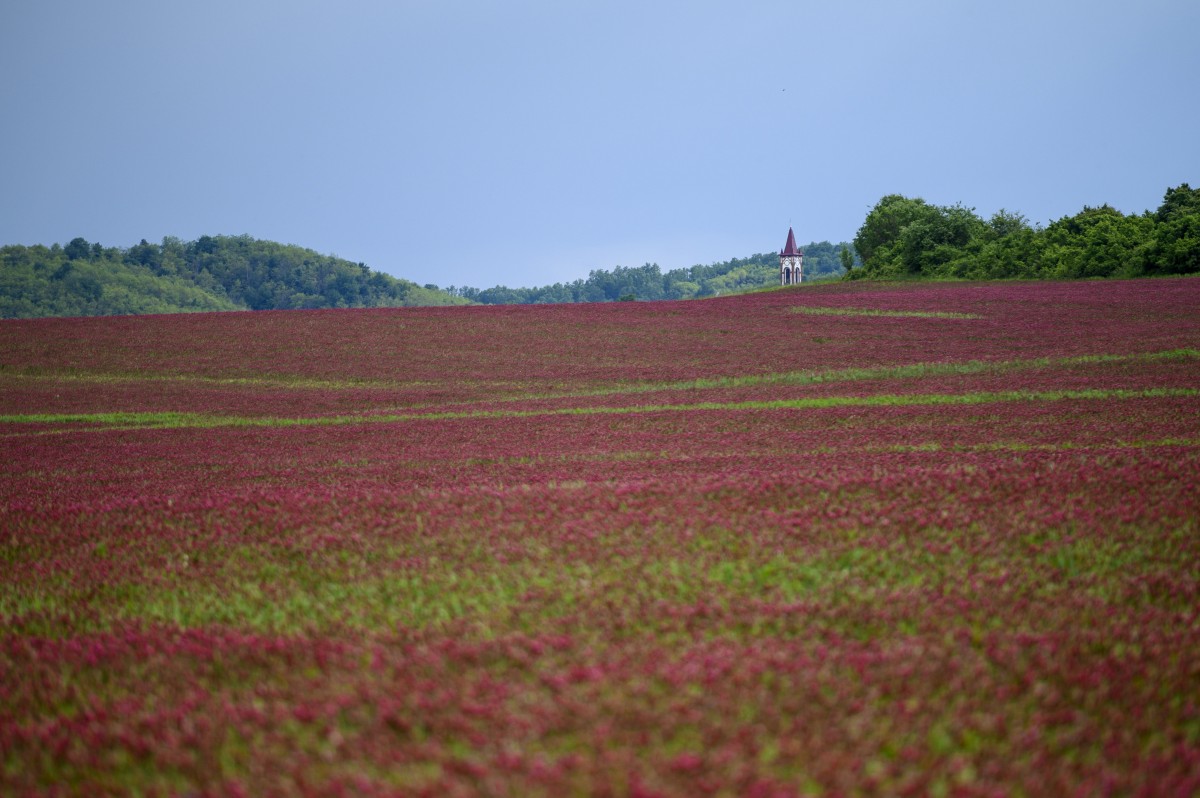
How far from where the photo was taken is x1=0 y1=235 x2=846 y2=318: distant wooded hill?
114938 millimetres

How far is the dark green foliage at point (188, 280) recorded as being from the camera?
377 ft

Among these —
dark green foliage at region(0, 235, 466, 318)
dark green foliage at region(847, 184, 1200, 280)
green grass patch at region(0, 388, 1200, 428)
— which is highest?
dark green foliage at region(0, 235, 466, 318)

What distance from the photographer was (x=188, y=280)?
159 m

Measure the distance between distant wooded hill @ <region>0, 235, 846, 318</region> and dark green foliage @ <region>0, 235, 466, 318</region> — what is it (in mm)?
157

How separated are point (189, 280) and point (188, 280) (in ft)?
0.85

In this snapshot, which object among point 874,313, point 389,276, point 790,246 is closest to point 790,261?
point 790,246

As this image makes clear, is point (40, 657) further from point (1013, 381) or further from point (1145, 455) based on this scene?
point (1013, 381)

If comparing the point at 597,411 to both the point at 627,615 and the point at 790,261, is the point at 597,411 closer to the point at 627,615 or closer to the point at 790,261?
the point at 627,615

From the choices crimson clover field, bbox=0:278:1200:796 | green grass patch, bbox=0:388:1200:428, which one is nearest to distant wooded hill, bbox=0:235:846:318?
green grass patch, bbox=0:388:1200:428

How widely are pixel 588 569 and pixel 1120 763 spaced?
13.1ft

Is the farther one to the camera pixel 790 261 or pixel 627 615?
pixel 790 261

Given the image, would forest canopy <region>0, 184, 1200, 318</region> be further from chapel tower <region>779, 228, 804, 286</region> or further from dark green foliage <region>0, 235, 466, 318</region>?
chapel tower <region>779, 228, 804, 286</region>

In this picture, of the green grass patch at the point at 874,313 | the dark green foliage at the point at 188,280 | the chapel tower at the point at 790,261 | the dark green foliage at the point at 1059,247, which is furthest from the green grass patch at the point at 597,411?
the chapel tower at the point at 790,261

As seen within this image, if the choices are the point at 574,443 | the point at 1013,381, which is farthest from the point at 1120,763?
the point at 1013,381
